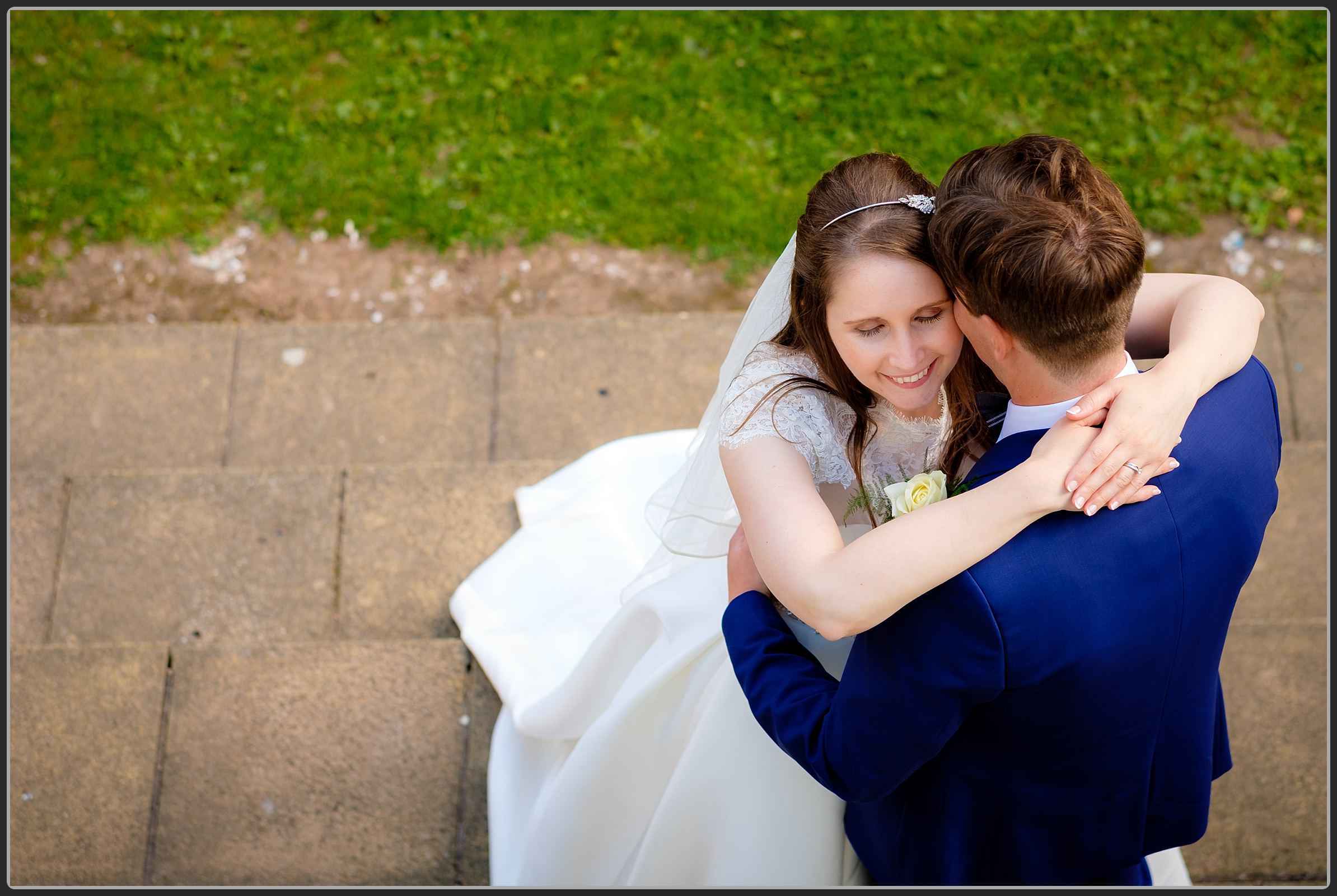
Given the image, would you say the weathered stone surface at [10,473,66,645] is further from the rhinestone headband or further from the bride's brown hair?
the rhinestone headband

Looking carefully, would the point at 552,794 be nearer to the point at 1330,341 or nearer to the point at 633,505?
the point at 633,505

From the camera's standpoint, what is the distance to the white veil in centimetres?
256

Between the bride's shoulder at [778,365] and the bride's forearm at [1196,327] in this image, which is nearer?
the bride's forearm at [1196,327]

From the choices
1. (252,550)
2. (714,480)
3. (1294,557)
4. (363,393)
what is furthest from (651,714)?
(1294,557)

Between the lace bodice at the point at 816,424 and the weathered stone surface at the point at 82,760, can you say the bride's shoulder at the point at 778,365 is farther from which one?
the weathered stone surface at the point at 82,760

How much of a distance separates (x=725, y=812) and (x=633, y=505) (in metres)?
1.46

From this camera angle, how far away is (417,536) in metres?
3.73

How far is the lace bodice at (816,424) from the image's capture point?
2273mm

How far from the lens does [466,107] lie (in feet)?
18.2

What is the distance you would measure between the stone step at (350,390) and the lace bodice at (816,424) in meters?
1.91

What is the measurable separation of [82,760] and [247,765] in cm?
54

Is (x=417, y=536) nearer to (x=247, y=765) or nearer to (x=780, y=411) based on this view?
(x=247, y=765)

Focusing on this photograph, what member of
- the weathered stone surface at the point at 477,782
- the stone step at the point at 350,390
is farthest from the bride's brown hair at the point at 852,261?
the stone step at the point at 350,390

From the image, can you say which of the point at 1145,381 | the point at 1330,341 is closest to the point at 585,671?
the point at 1145,381
